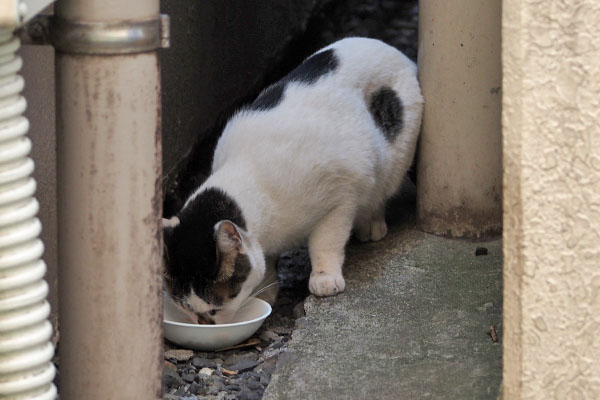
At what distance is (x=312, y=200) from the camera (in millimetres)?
3584

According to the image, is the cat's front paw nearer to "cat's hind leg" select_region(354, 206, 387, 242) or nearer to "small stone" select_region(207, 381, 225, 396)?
"cat's hind leg" select_region(354, 206, 387, 242)

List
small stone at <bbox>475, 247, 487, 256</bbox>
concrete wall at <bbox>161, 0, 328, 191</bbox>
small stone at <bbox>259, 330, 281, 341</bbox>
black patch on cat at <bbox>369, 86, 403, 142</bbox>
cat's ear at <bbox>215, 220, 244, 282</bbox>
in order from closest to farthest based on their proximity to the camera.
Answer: cat's ear at <bbox>215, 220, 244, 282</bbox> → small stone at <bbox>259, 330, 281, 341</bbox> → small stone at <bbox>475, 247, 487, 256</bbox> → black patch on cat at <bbox>369, 86, 403, 142</bbox> → concrete wall at <bbox>161, 0, 328, 191</bbox>

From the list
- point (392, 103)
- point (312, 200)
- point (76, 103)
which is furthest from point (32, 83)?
point (392, 103)

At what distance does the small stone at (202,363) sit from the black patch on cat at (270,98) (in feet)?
3.69

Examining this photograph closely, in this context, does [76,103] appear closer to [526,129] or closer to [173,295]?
[526,129]

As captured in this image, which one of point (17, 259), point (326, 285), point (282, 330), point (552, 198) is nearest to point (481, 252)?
point (326, 285)

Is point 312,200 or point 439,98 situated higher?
point 439,98

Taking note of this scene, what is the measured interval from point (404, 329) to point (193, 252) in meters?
0.77

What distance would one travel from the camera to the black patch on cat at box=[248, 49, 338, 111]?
3800 mm

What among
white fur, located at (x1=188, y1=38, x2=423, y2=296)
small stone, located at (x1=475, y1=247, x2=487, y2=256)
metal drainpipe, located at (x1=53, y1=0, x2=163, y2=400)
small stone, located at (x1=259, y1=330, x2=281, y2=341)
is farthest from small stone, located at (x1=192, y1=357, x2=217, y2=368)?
small stone, located at (x1=475, y1=247, x2=487, y2=256)

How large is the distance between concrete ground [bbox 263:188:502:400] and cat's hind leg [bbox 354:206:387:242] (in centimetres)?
5

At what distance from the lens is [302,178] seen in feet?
11.6

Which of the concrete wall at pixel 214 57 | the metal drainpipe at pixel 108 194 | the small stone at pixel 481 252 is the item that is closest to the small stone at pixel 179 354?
the metal drainpipe at pixel 108 194

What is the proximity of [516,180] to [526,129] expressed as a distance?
119 mm
